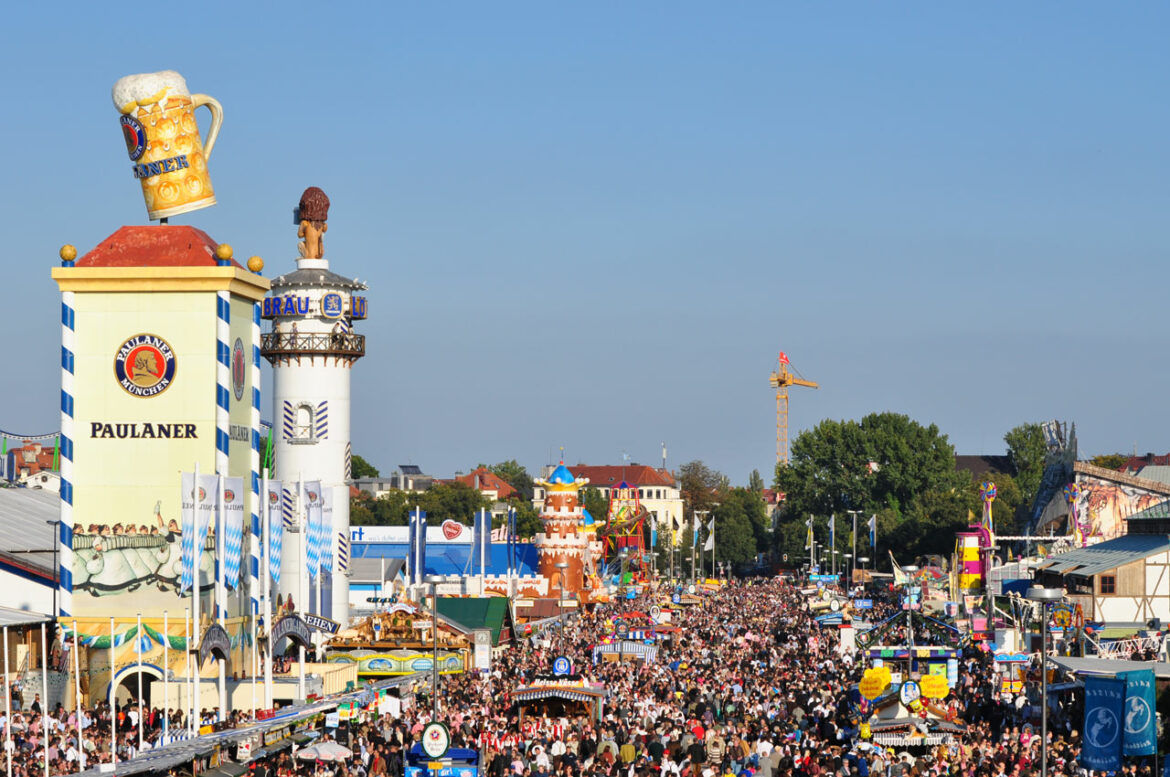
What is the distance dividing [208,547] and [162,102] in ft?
43.6

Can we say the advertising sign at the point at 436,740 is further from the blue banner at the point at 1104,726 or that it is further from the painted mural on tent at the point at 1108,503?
the painted mural on tent at the point at 1108,503

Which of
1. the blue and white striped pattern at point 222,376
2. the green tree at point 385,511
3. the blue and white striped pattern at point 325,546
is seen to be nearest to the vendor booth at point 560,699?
the blue and white striped pattern at point 222,376

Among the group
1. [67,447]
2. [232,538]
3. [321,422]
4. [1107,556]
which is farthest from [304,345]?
[1107,556]

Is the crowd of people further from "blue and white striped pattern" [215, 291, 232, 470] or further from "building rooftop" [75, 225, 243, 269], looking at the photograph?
"building rooftop" [75, 225, 243, 269]

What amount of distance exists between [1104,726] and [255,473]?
28347 millimetres

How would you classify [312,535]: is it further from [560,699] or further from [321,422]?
[560,699]

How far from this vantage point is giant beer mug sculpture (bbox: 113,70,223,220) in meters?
49.8

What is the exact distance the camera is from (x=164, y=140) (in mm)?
50125

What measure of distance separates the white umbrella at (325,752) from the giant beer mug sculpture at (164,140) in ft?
75.3

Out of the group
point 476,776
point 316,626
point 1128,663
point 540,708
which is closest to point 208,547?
point 316,626

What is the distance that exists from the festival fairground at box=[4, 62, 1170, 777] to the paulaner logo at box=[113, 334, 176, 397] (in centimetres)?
8

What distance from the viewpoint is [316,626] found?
148 feet

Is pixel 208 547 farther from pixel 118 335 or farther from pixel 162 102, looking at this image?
pixel 162 102

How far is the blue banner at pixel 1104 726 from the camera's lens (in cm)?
2802
